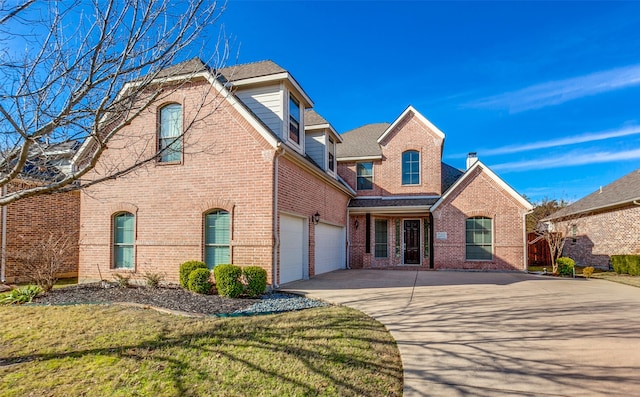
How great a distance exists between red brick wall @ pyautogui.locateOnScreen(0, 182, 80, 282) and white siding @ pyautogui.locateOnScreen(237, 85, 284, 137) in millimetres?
6914

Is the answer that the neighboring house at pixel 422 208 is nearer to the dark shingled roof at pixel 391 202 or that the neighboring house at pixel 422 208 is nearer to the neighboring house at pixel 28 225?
the dark shingled roof at pixel 391 202

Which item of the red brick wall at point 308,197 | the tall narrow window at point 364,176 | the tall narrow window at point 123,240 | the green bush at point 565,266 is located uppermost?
the tall narrow window at point 364,176

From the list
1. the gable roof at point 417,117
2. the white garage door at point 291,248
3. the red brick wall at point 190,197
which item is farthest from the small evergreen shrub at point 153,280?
the gable roof at point 417,117

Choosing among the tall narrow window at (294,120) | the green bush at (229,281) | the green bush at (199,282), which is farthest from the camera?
the tall narrow window at (294,120)

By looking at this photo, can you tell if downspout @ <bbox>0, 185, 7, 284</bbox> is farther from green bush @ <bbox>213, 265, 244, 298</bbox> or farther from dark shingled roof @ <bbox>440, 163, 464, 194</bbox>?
dark shingled roof @ <bbox>440, 163, 464, 194</bbox>

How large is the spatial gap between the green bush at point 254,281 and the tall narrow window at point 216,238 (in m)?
1.68

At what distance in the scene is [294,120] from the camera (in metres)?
12.4

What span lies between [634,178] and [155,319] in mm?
23847

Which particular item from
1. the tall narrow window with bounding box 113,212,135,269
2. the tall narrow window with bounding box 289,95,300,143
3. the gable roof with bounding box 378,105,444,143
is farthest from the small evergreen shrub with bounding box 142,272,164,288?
the gable roof with bounding box 378,105,444,143

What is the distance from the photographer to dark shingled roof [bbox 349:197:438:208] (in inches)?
655

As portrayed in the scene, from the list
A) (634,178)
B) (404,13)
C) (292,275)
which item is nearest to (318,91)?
(404,13)

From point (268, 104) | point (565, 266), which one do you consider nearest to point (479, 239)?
point (565, 266)

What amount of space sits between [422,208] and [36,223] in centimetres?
1539

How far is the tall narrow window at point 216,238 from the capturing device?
33.0ft
